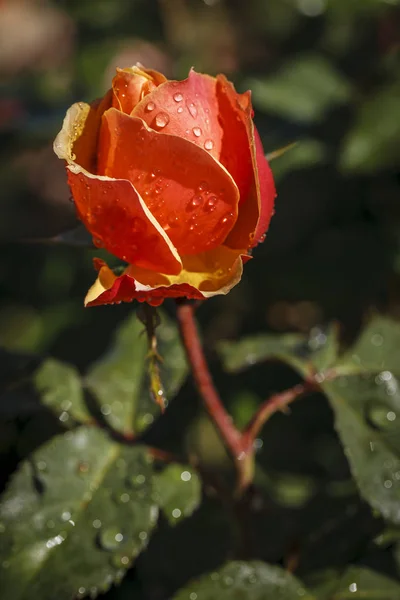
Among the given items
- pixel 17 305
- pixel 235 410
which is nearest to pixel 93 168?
pixel 235 410

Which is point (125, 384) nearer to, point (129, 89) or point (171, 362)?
point (171, 362)

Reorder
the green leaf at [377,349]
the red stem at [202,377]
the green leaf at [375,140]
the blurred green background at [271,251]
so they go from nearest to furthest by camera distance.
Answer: the red stem at [202,377] < the green leaf at [377,349] < the blurred green background at [271,251] < the green leaf at [375,140]

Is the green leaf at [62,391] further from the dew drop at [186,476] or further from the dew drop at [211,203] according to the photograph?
the dew drop at [211,203]

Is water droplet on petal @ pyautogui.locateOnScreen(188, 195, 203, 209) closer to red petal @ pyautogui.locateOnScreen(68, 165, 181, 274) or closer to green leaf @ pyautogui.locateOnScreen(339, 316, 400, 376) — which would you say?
red petal @ pyautogui.locateOnScreen(68, 165, 181, 274)

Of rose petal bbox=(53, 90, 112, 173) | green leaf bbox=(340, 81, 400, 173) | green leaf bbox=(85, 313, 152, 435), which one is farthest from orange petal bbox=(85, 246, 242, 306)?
green leaf bbox=(340, 81, 400, 173)

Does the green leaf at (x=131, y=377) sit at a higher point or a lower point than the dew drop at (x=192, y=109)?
lower

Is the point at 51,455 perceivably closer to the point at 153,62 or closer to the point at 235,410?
the point at 235,410

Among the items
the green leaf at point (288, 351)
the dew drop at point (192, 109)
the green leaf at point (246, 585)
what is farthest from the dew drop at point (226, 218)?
the green leaf at point (246, 585)

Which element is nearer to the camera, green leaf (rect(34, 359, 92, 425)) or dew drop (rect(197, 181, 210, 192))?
dew drop (rect(197, 181, 210, 192))
